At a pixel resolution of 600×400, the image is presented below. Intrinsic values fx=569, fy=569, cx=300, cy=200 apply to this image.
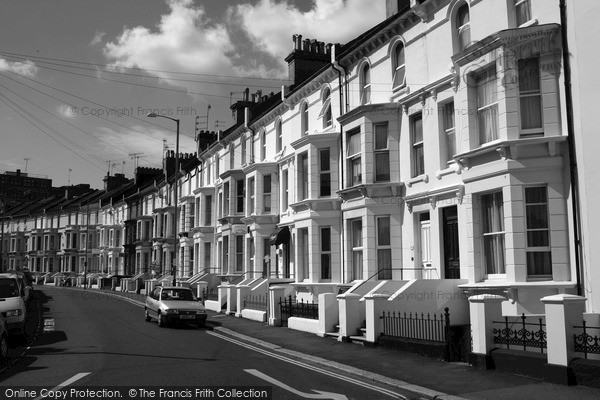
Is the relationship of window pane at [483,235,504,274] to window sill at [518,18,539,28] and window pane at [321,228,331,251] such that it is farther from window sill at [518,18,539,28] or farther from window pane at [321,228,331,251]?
window pane at [321,228,331,251]

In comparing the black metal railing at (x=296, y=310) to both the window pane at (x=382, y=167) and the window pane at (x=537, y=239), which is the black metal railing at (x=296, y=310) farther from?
the window pane at (x=537, y=239)

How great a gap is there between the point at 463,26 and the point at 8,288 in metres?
16.1

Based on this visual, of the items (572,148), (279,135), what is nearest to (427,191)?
(572,148)

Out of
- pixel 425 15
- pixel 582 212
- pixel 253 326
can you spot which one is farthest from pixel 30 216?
pixel 582 212

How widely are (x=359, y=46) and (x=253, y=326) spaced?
11.2 m

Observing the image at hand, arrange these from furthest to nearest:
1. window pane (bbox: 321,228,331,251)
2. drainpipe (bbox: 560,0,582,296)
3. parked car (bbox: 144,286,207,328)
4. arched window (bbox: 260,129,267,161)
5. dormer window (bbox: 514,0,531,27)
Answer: arched window (bbox: 260,129,267,161) < window pane (bbox: 321,228,331,251) < parked car (bbox: 144,286,207,328) < dormer window (bbox: 514,0,531,27) < drainpipe (bbox: 560,0,582,296)

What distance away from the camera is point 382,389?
10.5 metres

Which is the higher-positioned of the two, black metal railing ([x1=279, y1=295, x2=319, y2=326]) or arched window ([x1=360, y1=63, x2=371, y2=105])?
arched window ([x1=360, y1=63, x2=371, y2=105])

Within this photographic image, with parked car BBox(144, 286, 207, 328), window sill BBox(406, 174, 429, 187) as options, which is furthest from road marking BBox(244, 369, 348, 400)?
parked car BBox(144, 286, 207, 328)

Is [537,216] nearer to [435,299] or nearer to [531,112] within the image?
[531,112]

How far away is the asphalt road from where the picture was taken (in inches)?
403

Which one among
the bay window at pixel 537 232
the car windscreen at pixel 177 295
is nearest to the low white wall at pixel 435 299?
the bay window at pixel 537 232

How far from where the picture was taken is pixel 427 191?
1772 cm

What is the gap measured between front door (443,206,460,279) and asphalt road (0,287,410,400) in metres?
5.64
